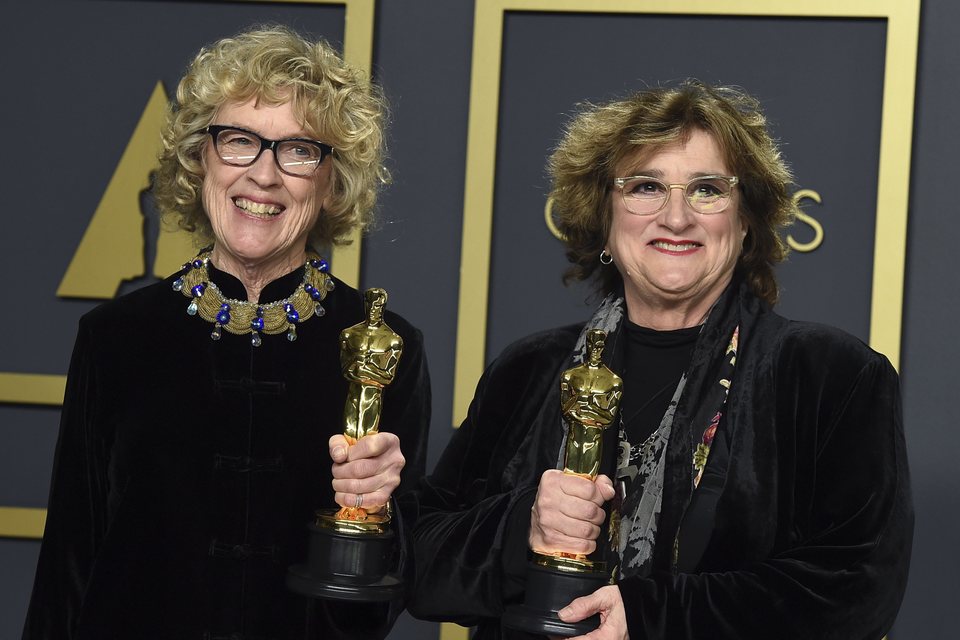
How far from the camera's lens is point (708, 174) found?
226cm

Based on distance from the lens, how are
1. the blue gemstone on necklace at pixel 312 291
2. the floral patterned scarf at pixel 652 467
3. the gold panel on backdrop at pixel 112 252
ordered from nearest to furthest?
the floral patterned scarf at pixel 652 467 < the blue gemstone on necklace at pixel 312 291 < the gold panel on backdrop at pixel 112 252

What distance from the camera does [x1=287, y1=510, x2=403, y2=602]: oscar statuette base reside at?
6.75 feet

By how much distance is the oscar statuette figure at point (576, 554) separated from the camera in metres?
1.98

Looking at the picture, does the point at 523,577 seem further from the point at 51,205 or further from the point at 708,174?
the point at 51,205

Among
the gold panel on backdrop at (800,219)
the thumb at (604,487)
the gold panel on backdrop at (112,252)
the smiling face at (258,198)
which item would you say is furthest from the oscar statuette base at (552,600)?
the gold panel on backdrop at (112,252)

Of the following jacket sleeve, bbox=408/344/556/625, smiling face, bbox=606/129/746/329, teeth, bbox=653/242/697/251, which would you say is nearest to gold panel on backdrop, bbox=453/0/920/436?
jacket sleeve, bbox=408/344/556/625

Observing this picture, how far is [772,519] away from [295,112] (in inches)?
42.0

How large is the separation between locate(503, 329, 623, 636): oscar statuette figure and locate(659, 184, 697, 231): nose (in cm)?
26

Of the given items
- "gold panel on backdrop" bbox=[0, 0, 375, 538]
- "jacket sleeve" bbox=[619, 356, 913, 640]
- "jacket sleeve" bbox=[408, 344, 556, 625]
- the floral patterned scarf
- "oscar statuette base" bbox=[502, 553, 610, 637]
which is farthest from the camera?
"gold panel on backdrop" bbox=[0, 0, 375, 538]

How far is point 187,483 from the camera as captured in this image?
226 cm

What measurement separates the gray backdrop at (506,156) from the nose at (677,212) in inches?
56.2

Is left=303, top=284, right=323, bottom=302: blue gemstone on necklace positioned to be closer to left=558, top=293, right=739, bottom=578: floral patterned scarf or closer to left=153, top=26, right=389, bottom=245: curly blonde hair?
left=153, top=26, right=389, bottom=245: curly blonde hair

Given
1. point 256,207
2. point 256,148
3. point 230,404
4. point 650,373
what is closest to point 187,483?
point 230,404

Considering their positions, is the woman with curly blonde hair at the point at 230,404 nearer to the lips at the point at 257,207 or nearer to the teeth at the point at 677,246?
the lips at the point at 257,207
